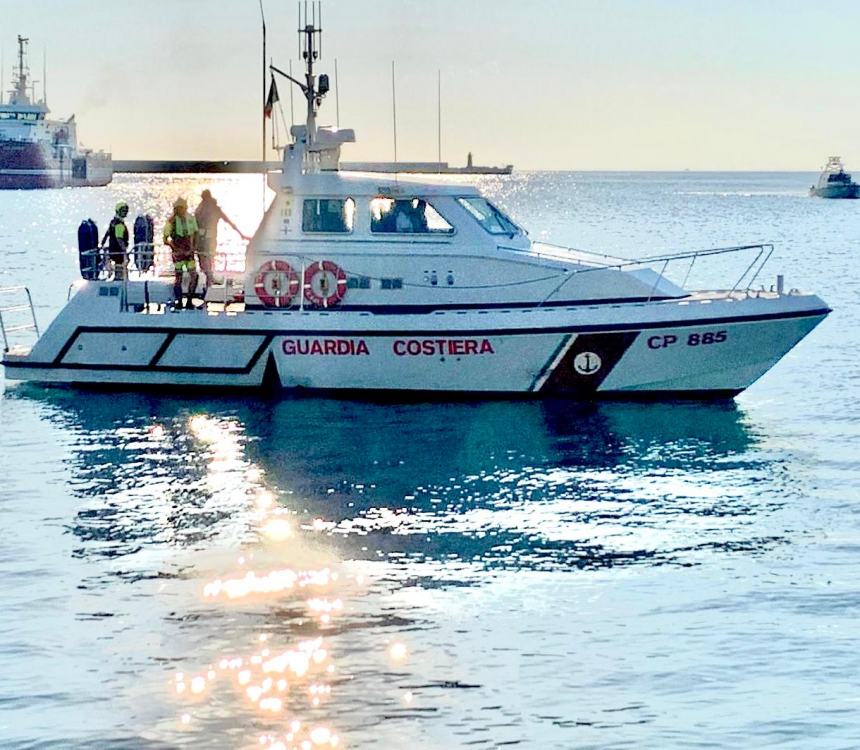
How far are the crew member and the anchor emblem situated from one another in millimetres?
5321

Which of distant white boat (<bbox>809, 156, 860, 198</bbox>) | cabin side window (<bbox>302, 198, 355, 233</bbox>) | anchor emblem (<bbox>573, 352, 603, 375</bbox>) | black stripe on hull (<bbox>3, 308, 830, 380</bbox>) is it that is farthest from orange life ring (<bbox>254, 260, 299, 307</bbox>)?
distant white boat (<bbox>809, 156, 860, 198</bbox>)

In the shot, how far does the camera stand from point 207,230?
22734mm

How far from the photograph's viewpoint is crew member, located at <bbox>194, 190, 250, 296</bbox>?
74.1 ft

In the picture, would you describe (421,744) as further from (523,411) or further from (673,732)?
(523,411)

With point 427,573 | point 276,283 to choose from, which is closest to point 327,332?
point 276,283

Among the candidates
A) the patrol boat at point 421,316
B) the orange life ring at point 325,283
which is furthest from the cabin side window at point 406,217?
the orange life ring at point 325,283

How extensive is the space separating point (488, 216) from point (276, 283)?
125 inches

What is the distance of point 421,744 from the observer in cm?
984

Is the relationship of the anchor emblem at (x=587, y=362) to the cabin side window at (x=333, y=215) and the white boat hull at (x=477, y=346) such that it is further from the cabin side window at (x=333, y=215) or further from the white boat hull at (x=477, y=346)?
the cabin side window at (x=333, y=215)

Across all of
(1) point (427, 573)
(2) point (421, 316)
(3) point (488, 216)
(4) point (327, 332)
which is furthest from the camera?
(3) point (488, 216)

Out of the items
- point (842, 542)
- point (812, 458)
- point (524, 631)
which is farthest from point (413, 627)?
point (812, 458)

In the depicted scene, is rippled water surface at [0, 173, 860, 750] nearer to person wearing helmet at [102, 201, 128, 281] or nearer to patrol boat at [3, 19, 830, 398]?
patrol boat at [3, 19, 830, 398]

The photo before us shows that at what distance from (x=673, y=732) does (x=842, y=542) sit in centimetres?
503

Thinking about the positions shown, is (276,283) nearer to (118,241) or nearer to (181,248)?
(181,248)
